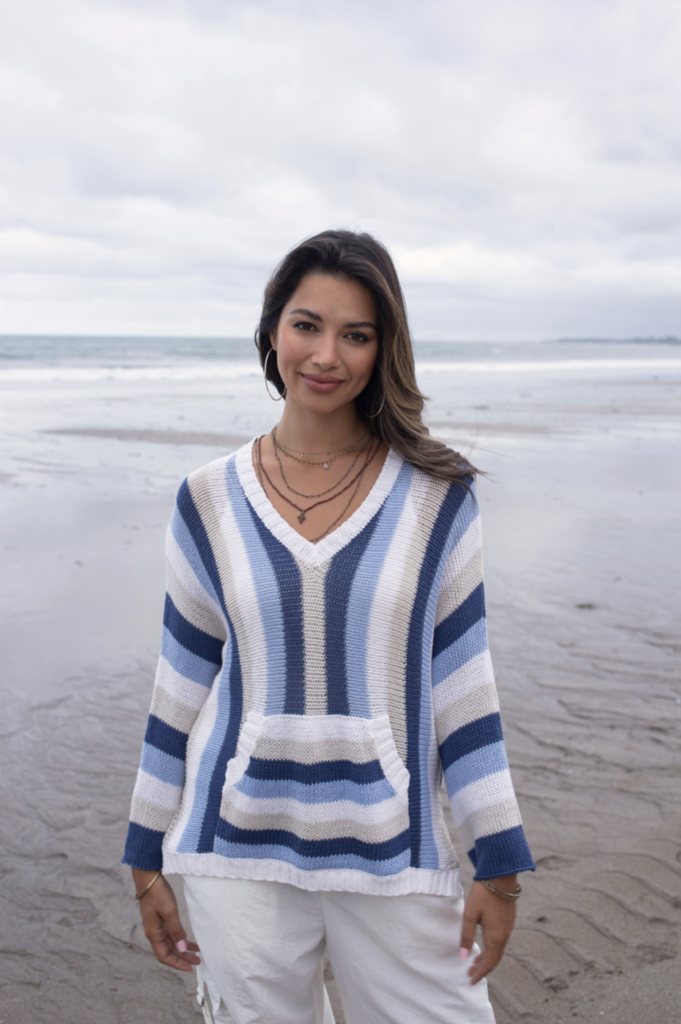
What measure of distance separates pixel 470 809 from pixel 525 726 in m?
2.78

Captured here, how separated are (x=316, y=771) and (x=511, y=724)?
2.93 metres

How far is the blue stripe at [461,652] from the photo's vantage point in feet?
5.65

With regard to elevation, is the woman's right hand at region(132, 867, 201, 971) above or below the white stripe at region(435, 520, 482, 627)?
below

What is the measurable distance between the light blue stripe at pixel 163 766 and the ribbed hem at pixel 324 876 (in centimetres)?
16

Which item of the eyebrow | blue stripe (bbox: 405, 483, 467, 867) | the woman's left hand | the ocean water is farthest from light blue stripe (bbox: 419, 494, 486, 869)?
the ocean water

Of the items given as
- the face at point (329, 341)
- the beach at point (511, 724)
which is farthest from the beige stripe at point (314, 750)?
the beach at point (511, 724)

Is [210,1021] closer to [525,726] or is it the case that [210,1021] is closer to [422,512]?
[422,512]

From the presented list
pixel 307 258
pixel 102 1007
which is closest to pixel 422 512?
pixel 307 258

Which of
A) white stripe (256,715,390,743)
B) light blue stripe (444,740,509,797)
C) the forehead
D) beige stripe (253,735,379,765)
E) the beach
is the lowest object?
the beach

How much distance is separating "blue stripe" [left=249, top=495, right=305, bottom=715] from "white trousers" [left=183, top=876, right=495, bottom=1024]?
38 cm

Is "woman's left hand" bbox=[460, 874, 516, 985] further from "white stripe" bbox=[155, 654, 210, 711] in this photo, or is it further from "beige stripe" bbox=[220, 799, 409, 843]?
"white stripe" bbox=[155, 654, 210, 711]

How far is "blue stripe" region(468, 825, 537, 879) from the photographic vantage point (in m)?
1.59

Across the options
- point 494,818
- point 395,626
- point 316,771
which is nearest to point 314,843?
point 316,771

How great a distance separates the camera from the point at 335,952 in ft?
5.49
